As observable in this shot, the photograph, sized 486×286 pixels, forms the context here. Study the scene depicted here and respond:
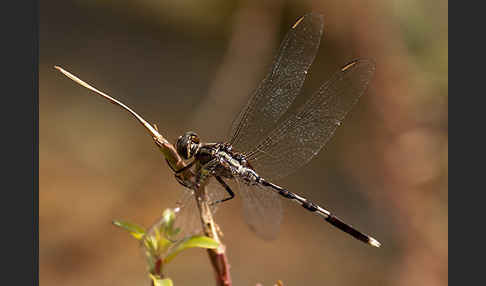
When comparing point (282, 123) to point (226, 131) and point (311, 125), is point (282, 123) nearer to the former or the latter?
point (311, 125)

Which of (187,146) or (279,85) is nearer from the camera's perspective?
(187,146)

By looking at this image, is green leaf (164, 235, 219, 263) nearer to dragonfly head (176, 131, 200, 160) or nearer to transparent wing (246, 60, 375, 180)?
dragonfly head (176, 131, 200, 160)

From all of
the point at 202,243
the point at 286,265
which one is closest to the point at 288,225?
the point at 286,265

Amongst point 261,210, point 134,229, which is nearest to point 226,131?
point 261,210

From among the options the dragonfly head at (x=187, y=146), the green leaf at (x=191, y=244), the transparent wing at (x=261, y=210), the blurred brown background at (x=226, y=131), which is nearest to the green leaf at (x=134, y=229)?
the green leaf at (x=191, y=244)

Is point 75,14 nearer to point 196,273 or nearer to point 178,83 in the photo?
point 178,83

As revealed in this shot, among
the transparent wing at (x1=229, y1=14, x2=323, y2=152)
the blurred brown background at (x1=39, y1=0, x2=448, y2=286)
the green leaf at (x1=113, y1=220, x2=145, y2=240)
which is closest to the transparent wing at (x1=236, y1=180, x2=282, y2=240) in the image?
the transparent wing at (x1=229, y1=14, x2=323, y2=152)

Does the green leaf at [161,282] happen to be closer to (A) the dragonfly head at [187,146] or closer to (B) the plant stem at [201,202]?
(B) the plant stem at [201,202]
